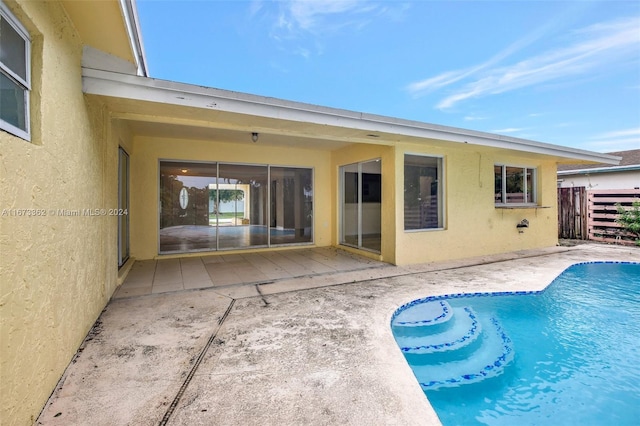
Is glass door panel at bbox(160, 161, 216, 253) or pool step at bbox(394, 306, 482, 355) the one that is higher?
glass door panel at bbox(160, 161, 216, 253)

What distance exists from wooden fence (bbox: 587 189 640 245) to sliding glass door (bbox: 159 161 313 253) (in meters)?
10.0

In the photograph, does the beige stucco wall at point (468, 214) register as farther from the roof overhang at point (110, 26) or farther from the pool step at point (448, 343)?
the roof overhang at point (110, 26)

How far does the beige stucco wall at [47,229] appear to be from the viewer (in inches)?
60.9

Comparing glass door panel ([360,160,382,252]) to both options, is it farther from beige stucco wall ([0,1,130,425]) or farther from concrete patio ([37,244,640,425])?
beige stucco wall ([0,1,130,425])

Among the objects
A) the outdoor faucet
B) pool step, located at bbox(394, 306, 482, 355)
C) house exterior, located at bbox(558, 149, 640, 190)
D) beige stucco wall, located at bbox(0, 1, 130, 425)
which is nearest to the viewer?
beige stucco wall, located at bbox(0, 1, 130, 425)

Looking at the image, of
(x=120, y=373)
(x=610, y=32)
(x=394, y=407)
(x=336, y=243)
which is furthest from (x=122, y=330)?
(x=610, y=32)

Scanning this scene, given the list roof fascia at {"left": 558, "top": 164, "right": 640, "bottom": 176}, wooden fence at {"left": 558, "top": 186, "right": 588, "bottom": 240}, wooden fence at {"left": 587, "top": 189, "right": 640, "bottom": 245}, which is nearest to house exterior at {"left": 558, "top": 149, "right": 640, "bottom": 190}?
roof fascia at {"left": 558, "top": 164, "right": 640, "bottom": 176}

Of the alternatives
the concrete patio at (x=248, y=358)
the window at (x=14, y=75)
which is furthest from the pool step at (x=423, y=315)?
the window at (x=14, y=75)

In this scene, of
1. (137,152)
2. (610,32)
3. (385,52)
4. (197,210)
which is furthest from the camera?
(385,52)

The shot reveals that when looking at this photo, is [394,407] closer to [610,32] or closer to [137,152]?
[137,152]

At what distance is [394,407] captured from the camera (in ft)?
6.27

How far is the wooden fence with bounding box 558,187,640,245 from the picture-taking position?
30.8ft

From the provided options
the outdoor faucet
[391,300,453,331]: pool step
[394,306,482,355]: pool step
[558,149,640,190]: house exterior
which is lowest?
[394,306,482,355]: pool step

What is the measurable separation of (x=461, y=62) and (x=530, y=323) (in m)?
14.6
